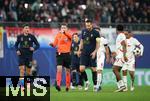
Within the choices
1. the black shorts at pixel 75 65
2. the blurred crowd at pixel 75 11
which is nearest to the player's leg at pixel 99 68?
the black shorts at pixel 75 65

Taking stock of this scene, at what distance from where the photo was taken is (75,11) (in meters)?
32.9

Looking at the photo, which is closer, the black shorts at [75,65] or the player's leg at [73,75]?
the player's leg at [73,75]

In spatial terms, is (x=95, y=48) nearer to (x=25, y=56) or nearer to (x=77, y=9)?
(x=25, y=56)

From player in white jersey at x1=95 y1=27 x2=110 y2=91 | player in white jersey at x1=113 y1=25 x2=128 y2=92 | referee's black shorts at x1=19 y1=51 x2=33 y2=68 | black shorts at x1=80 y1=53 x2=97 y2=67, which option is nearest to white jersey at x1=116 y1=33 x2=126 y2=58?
player in white jersey at x1=113 y1=25 x2=128 y2=92

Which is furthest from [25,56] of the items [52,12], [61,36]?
[52,12]

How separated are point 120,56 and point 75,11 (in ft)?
34.6

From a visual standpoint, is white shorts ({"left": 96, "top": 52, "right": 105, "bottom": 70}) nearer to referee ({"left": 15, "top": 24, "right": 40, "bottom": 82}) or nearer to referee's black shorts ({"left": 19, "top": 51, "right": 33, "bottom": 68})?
referee ({"left": 15, "top": 24, "right": 40, "bottom": 82})

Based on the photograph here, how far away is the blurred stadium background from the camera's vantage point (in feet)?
95.8

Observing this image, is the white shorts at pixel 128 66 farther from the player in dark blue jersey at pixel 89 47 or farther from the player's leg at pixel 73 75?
the player's leg at pixel 73 75

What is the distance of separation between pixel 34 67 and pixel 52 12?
3.90m

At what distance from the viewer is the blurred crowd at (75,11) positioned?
3130cm

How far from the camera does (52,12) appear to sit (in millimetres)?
32188

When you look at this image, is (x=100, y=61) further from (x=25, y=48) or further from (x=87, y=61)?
(x=25, y=48)

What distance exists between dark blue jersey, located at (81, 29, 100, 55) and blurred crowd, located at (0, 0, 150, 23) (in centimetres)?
905
